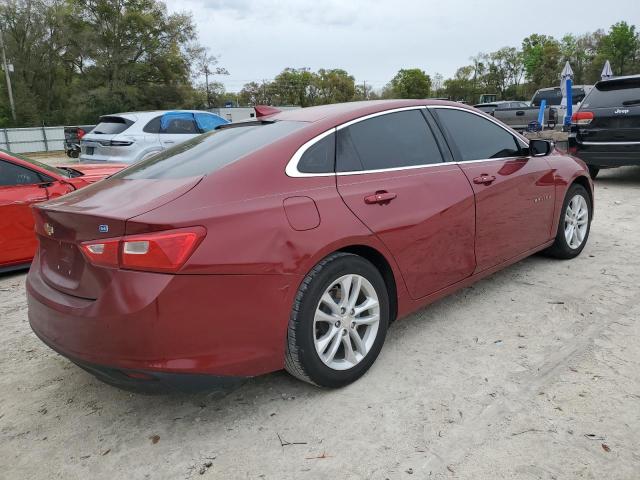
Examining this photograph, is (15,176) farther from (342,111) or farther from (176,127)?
(176,127)

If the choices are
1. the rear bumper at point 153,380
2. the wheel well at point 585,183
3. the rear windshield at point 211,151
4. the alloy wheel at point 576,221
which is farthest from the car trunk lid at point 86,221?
the wheel well at point 585,183

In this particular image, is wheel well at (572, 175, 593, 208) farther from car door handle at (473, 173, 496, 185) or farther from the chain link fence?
the chain link fence

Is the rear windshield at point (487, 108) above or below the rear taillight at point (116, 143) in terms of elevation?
above

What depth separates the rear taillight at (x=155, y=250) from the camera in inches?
87.7

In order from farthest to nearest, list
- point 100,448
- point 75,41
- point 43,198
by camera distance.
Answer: point 75,41, point 43,198, point 100,448

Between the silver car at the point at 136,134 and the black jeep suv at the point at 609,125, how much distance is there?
22.3ft

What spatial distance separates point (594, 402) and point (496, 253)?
1413 millimetres

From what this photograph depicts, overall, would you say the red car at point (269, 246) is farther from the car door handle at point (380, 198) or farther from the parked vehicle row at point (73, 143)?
the parked vehicle row at point (73, 143)

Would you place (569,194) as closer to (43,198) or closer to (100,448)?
(100,448)

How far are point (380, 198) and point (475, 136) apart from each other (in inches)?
51.8

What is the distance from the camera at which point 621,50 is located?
6538 centimetres

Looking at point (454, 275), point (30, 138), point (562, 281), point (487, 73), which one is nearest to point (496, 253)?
point (454, 275)

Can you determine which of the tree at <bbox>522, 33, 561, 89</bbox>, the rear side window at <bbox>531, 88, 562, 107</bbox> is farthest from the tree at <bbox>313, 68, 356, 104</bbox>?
the rear side window at <bbox>531, 88, 562, 107</bbox>

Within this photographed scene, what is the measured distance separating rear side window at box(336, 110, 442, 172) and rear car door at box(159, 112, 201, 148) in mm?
7160
